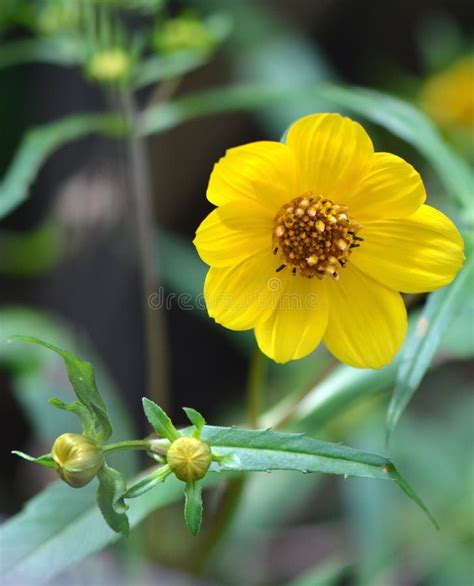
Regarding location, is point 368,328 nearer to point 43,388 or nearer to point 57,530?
point 57,530

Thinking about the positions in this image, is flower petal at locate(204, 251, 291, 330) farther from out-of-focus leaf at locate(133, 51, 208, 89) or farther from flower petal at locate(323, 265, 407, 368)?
out-of-focus leaf at locate(133, 51, 208, 89)

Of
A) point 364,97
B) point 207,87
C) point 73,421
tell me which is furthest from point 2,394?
point 364,97

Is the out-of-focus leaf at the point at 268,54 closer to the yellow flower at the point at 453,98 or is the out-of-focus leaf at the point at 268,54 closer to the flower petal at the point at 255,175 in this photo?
the yellow flower at the point at 453,98

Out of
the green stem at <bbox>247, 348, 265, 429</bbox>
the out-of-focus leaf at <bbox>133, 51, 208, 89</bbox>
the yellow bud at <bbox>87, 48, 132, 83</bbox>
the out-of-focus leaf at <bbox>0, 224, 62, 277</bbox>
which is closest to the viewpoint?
the green stem at <bbox>247, 348, 265, 429</bbox>

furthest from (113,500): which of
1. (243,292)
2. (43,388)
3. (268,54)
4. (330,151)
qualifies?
(268,54)

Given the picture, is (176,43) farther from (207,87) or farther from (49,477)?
(207,87)

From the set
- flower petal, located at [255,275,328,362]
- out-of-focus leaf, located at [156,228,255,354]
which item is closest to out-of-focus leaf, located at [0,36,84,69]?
out-of-focus leaf, located at [156,228,255,354]

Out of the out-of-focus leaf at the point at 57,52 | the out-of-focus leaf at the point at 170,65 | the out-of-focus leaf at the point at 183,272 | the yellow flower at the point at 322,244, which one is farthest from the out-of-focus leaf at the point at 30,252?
the yellow flower at the point at 322,244
